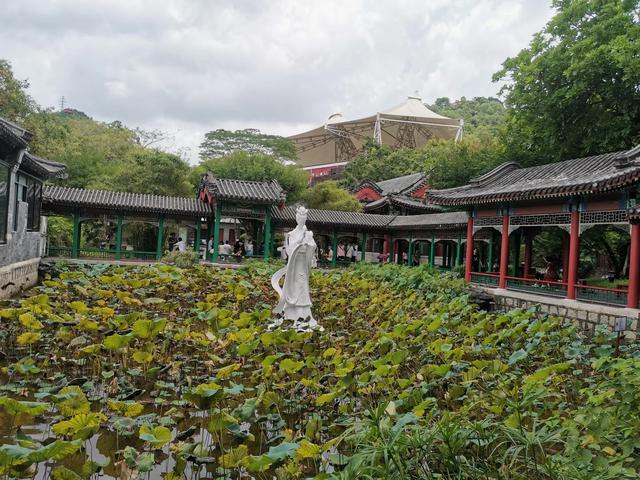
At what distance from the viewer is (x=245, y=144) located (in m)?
42.1

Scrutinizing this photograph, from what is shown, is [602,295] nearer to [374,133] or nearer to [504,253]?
[504,253]

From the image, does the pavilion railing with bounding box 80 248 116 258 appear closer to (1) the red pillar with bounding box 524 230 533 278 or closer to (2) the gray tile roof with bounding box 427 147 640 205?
(2) the gray tile roof with bounding box 427 147 640 205

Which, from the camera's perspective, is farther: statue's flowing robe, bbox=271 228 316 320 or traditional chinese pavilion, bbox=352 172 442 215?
traditional chinese pavilion, bbox=352 172 442 215

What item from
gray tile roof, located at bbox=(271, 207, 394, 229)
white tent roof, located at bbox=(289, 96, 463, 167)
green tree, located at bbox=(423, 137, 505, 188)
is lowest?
gray tile roof, located at bbox=(271, 207, 394, 229)

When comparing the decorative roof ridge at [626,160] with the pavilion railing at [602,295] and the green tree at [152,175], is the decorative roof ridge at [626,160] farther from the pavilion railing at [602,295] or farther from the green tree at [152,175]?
the green tree at [152,175]

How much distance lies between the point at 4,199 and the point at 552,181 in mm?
12943

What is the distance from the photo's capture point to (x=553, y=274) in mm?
15344

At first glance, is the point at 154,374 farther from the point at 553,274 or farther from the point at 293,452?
the point at 553,274

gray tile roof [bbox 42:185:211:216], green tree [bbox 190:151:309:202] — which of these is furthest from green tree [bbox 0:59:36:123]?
green tree [bbox 190:151:309:202]

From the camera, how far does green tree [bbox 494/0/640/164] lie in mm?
15977

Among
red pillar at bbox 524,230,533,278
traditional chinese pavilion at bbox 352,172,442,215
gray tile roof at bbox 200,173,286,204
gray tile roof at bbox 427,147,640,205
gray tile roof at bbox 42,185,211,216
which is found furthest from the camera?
traditional chinese pavilion at bbox 352,172,442,215

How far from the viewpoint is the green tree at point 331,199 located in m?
27.8

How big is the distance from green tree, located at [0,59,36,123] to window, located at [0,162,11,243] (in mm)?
10906

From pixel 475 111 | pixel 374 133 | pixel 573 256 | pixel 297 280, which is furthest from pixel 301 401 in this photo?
pixel 475 111
